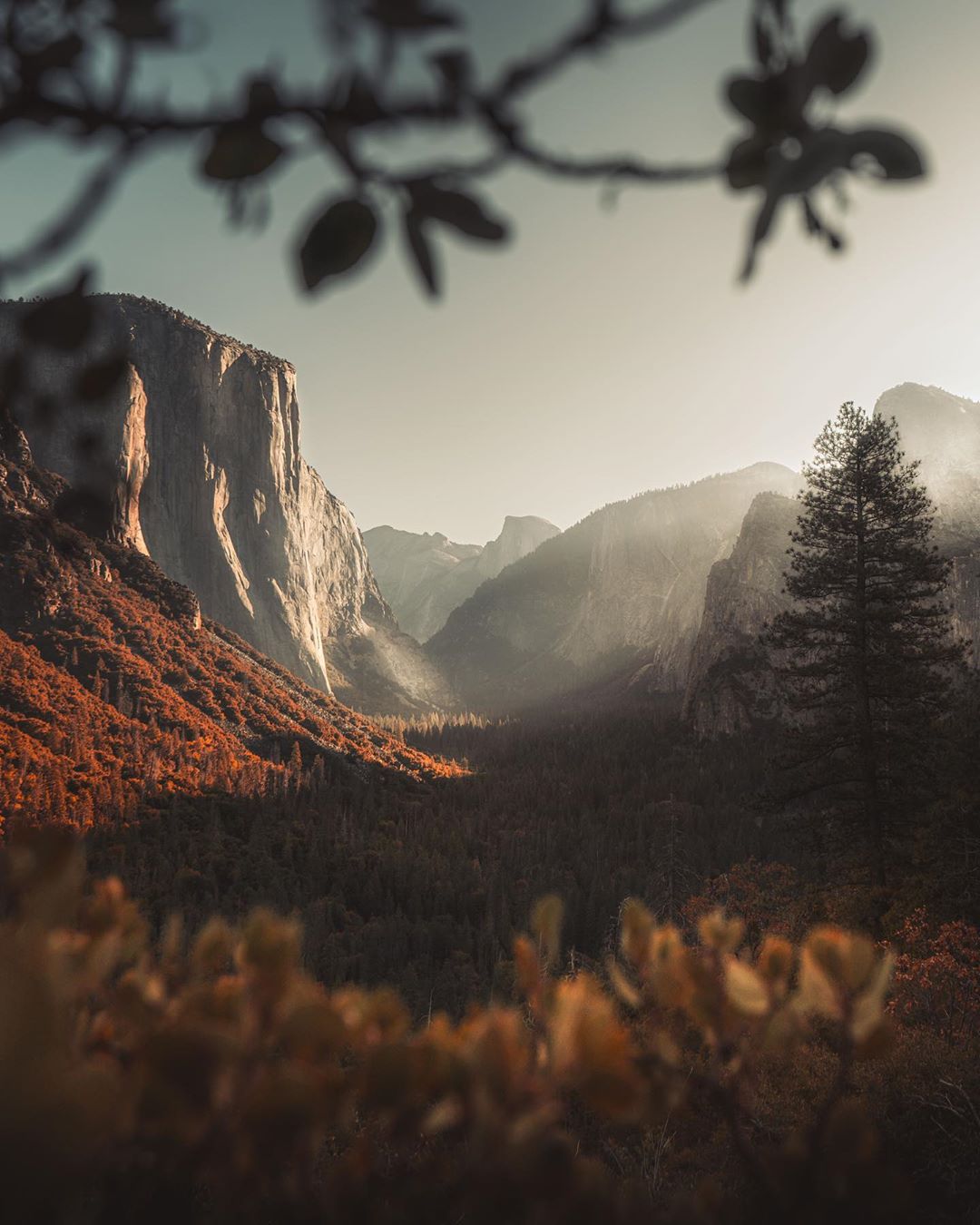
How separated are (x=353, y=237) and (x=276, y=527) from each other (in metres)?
75.2

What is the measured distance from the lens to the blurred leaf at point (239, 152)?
64 centimetres

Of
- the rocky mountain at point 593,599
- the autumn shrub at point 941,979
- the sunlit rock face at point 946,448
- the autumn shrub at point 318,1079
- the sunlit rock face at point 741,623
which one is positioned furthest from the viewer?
the rocky mountain at point 593,599

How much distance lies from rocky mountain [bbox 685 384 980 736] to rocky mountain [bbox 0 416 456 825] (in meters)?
30.0

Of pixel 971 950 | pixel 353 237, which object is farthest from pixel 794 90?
pixel 971 950

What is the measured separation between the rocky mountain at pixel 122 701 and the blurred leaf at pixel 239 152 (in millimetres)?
16013

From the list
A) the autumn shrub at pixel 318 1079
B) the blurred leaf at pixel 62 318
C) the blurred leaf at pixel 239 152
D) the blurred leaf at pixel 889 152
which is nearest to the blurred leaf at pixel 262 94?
the blurred leaf at pixel 239 152

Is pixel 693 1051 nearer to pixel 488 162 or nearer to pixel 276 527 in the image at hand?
pixel 488 162

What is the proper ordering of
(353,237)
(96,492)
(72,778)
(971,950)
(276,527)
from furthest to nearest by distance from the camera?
(276,527) < (72,778) < (971,950) < (96,492) < (353,237)

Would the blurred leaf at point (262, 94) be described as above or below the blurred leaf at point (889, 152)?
above

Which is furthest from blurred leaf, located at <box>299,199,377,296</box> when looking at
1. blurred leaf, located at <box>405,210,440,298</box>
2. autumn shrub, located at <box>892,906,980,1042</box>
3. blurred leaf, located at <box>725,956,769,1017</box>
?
autumn shrub, located at <box>892,906,980,1042</box>

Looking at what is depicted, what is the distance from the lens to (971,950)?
8641 millimetres

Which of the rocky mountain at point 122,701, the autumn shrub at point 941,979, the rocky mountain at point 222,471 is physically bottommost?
the autumn shrub at point 941,979

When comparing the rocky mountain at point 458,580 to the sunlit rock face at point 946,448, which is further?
the rocky mountain at point 458,580

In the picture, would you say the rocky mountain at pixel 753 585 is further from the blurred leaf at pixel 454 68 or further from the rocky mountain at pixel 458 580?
the rocky mountain at pixel 458 580
